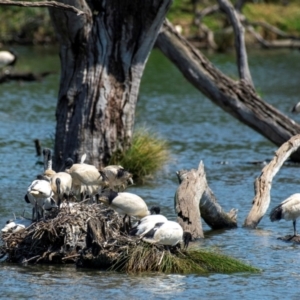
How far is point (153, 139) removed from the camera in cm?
1386

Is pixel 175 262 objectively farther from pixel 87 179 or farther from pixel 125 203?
pixel 87 179

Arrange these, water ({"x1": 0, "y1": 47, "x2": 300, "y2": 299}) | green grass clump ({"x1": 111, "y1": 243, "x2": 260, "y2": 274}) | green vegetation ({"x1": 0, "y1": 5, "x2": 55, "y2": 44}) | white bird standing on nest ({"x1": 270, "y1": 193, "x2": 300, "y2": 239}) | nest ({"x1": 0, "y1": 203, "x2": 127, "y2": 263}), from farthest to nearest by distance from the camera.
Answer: green vegetation ({"x1": 0, "y1": 5, "x2": 55, "y2": 44}) < white bird standing on nest ({"x1": 270, "y1": 193, "x2": 300, "y2": 239}) < nest ({"x1": 0, "y1": 203, "x2": 127, "y2": 263}) < green grass clump ({"x1": 111, "y1": 243, "x2": 260, "y2": 274}) < water ({"x1": 0, "y1": 47, "x2": 300, "y2": 299})

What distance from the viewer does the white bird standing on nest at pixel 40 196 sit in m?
8.75

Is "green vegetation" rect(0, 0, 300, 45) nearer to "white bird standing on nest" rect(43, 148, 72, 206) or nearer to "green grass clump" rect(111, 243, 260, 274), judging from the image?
"white bird standing on nest" rect(43, 148, 72, 206)

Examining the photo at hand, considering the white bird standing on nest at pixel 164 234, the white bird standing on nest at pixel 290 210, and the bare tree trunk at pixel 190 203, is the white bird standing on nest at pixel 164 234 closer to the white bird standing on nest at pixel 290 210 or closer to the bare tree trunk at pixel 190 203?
the bare tree trunk at pixel 190 203

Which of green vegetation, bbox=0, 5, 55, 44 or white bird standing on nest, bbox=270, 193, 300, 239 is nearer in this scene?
white bird standing on nest, bbox=270, 193, 300, 239

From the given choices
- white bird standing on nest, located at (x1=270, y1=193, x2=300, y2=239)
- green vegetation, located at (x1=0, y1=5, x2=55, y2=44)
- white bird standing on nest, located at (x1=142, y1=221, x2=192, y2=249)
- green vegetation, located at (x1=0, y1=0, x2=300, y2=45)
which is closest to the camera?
white bird standing on nest, located at (x1=142, y1=221, x2=192, y2=249)

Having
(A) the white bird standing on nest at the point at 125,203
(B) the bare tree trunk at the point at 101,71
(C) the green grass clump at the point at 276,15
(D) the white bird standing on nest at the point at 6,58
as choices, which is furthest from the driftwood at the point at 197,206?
(C) the green grass clump at the point at 276,15

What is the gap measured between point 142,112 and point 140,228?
1263cm

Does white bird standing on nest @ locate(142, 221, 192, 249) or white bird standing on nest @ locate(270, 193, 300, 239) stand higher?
white bird standing on nest @ locate(270, 193, 300, 239)

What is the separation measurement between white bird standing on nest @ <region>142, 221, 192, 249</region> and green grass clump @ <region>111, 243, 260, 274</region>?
0.10 m

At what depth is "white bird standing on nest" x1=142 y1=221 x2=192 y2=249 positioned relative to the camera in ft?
26.9

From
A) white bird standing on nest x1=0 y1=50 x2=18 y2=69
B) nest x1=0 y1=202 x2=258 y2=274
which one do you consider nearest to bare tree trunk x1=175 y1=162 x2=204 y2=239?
nest x1=0 y1=202 x2=258 y2=274

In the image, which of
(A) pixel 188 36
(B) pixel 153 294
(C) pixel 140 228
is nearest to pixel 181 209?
(C) pixel 140 228
